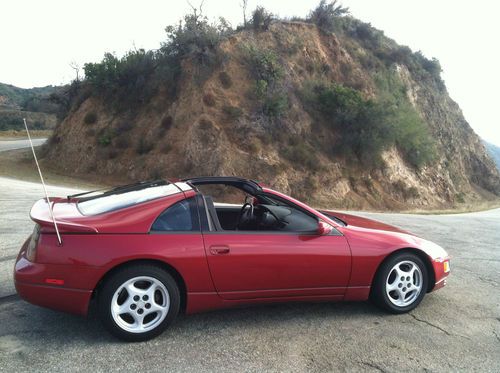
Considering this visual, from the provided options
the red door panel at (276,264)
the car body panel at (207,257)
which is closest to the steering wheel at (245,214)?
the car body panel at (207,257)

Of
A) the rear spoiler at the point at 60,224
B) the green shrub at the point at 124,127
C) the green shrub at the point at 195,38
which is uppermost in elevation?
the green shrub at the point at 195,38

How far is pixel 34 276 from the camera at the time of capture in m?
3.60

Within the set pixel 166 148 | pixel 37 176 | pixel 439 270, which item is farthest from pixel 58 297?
pixel 37 176

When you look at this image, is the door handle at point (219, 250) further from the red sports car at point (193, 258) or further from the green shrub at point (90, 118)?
the green shrub at point (90, 118)

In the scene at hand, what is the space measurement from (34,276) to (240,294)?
167 centimetres

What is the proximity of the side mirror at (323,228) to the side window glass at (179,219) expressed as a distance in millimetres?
1122

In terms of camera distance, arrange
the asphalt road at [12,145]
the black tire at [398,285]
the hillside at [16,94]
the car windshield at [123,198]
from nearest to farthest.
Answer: the car windshield at [123,198] → the black tire at [398,285] → the asphalt road at [12,145] → the hillside at [16,94]

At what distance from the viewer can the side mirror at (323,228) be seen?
4.27 m

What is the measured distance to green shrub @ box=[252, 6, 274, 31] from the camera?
28.4 metres

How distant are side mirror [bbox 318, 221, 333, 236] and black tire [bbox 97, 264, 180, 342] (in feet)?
4.57

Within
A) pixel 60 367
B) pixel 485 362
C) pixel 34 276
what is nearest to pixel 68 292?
pixel 34 276

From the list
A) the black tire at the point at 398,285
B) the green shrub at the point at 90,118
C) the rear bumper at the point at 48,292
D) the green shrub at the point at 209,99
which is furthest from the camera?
the green shrub at the point at 90,118

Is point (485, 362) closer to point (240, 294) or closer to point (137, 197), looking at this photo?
point (240, 294)

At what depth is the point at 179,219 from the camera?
4.00 m
